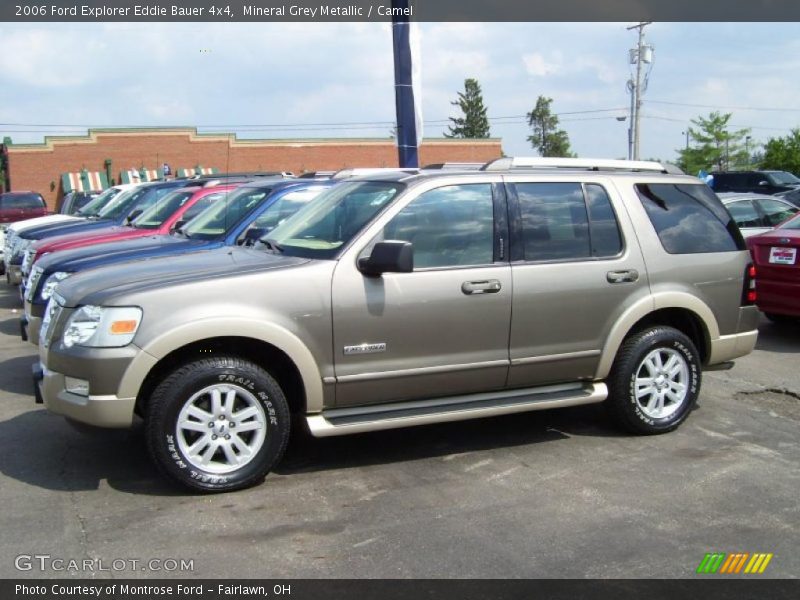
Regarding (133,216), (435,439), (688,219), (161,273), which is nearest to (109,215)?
(133,216)

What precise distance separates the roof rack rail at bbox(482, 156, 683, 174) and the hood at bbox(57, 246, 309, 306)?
1.67m

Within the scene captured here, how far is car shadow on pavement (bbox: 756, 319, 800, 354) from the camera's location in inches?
367

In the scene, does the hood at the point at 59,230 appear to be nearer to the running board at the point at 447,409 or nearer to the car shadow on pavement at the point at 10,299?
the car shadow on pavement at the point at 10,299

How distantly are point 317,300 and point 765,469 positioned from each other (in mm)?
3071

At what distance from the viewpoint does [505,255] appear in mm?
5621

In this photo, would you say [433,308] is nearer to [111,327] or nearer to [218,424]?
[218,424]

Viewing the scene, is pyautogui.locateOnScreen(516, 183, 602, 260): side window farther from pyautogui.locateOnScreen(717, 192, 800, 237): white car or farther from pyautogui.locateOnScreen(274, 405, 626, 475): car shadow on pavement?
pyautogui.locateOnScreen(717, 192, 800, 237): white car

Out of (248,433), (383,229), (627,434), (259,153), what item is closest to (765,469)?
(627,434)

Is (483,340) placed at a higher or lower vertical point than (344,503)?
higher

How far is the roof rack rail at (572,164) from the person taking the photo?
6008 millimetres

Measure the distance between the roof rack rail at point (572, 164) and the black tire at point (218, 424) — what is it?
7.40 ft

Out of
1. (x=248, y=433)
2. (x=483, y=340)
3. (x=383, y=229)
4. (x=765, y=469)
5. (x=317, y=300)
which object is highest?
(x=383, y=229)

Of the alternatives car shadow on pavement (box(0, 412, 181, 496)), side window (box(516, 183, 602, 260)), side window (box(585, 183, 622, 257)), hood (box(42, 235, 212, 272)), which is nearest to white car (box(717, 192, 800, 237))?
side window (box(585, 183, 622, 257))
